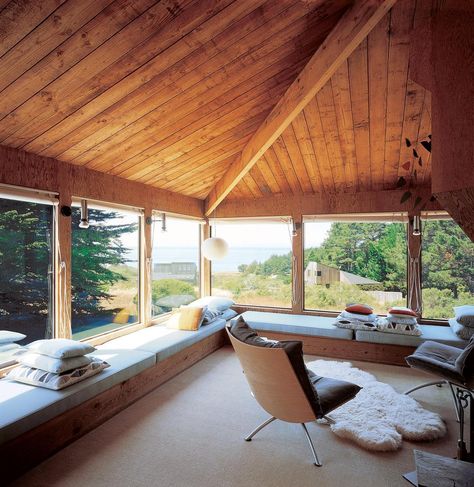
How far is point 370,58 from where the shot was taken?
2.95m

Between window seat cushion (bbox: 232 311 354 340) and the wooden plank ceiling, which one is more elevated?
the wooden plank ceiling

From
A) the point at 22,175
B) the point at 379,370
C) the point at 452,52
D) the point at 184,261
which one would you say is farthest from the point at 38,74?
the point at 379,370

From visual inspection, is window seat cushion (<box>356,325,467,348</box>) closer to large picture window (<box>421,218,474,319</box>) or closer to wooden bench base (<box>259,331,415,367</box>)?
wooden bench base (<box>259,331,415,367</box>)

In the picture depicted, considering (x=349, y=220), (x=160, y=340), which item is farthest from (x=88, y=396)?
(x=349, y=220)

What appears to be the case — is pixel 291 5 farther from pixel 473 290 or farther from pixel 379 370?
pixel 473 290

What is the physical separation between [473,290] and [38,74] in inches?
207

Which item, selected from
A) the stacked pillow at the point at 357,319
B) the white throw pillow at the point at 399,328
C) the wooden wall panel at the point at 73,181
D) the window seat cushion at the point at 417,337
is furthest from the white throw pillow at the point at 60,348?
the white throw pillow at the point at 399,328

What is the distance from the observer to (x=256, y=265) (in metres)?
5.79

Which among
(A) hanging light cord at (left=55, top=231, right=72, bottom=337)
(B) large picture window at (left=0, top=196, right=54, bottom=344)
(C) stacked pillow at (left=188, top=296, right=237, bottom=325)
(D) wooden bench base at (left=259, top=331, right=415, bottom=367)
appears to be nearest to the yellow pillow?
(C) stacked pillow at (left=188, top=296, right=237, bottom=325)

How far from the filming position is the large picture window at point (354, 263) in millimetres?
4898

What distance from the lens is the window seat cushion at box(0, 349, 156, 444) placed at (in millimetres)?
2102

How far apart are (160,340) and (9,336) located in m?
1.45

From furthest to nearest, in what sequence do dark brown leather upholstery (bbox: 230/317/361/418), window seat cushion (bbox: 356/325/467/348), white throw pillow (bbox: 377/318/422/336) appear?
white throw pillow (bbox: 377/318/422/336)
window seat cushion (bbox: 356/325/467/348)
dark brown leather upholstery (bbox: 230/317/361/418)

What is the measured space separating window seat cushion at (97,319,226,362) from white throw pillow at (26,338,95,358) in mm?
770
